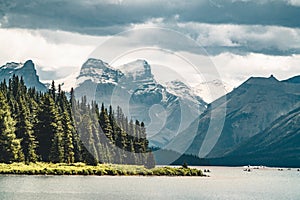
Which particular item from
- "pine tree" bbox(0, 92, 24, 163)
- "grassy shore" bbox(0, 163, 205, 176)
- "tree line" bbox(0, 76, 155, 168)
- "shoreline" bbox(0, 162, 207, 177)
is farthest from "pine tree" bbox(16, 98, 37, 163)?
"pine tree" bbox(0, 92, 24, 163)

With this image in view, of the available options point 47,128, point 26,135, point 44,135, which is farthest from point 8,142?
point 47,128

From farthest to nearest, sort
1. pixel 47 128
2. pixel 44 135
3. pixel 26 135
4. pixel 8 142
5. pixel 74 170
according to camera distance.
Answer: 1. pixel 47 128
2. pixel 44 135
3. pixel 26 135
4. pixel 74 170
5. pixel 8 142

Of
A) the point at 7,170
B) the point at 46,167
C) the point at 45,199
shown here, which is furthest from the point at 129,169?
the point at 45,199

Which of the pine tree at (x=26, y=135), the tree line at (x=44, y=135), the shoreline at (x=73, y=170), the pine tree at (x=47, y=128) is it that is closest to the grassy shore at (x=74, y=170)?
the shoreline at (x=73, y=170)

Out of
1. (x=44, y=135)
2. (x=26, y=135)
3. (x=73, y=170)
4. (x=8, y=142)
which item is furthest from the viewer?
(x=44, y=135)

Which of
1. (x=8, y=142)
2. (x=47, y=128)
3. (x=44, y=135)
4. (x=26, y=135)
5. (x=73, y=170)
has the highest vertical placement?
(x=47, y=128)

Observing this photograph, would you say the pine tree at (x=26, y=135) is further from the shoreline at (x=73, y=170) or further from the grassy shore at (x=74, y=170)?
the grassy shore at (x=74, y=170)

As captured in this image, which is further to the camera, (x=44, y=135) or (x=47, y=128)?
(x=47, y=128)

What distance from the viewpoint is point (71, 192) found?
4075 inches

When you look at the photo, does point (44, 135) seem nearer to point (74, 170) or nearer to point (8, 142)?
point (74, 170)

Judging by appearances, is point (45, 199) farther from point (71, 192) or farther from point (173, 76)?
point (173, 76)

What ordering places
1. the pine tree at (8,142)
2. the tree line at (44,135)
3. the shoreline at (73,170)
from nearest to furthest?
the shoreline at (73,170)
the pine tree at (8,142)
the tree line at (44,135)

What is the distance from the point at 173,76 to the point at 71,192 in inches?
2800

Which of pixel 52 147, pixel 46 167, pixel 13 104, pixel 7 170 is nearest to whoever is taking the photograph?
pixel 7 170
